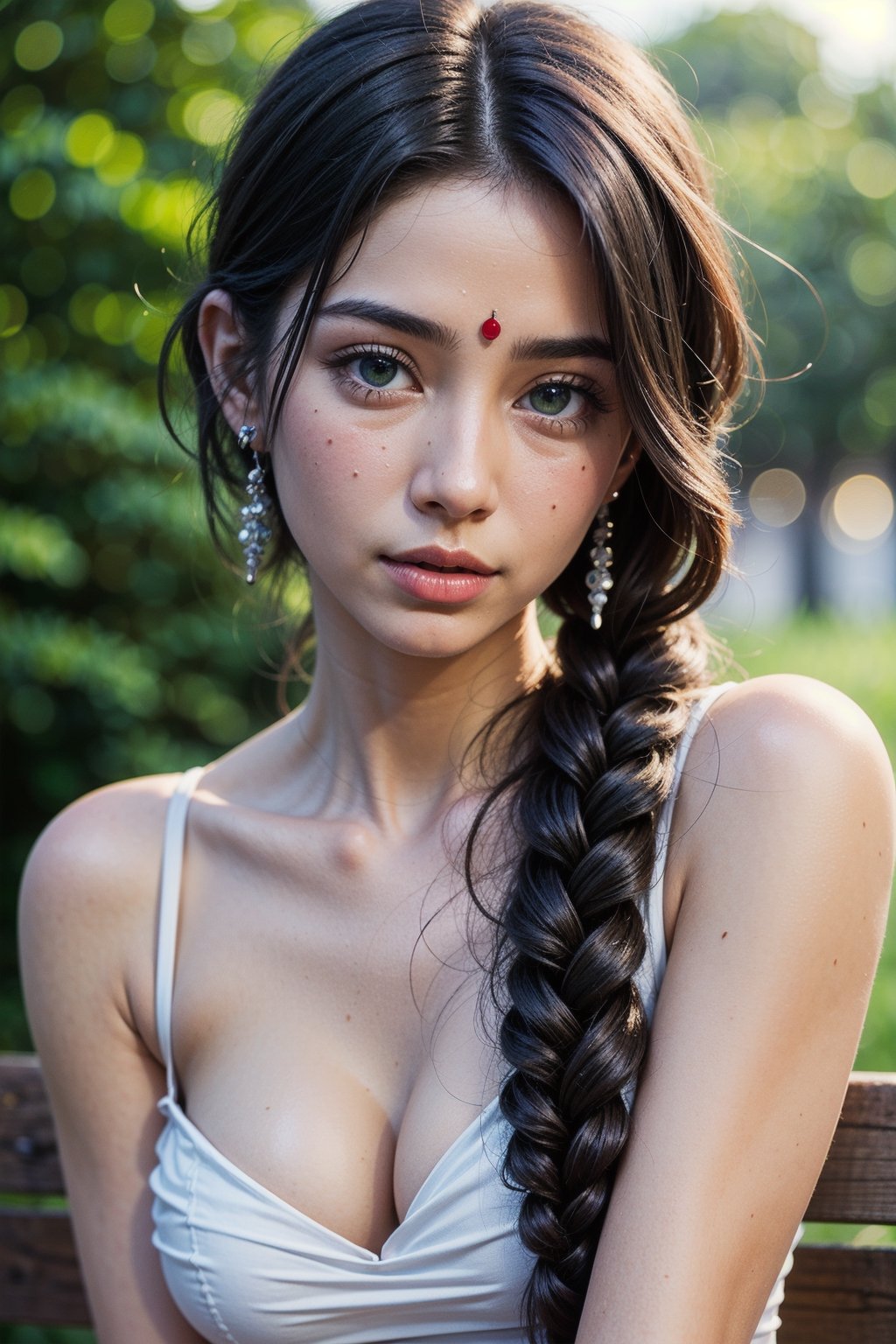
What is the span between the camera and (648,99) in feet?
6.26

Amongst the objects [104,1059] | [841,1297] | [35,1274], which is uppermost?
[104,1059]

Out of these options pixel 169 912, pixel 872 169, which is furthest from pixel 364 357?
pixel 872 169

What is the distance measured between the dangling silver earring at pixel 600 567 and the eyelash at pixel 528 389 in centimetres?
18

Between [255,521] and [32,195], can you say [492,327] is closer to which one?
[255,521]

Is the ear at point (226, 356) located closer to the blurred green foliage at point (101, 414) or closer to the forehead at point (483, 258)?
the forehead at point (483, 258)

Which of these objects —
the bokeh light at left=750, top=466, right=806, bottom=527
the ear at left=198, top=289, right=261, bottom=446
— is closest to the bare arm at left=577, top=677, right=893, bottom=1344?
the ear at left=198, top=289, right=261, bottom=446

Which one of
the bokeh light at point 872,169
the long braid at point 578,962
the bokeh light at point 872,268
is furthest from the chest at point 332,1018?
the bokeh light at point 872,268

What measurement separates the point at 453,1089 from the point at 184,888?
613 millimetres

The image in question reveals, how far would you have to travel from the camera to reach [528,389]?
1.85 meters

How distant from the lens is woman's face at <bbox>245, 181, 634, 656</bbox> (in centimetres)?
179

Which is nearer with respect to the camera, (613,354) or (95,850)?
(613,354)

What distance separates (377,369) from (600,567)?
457mm

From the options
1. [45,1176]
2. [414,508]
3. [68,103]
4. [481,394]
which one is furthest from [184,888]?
[68,103]

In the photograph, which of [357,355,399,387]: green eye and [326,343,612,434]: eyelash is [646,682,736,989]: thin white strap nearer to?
[326,343,612,434]: eyelash
